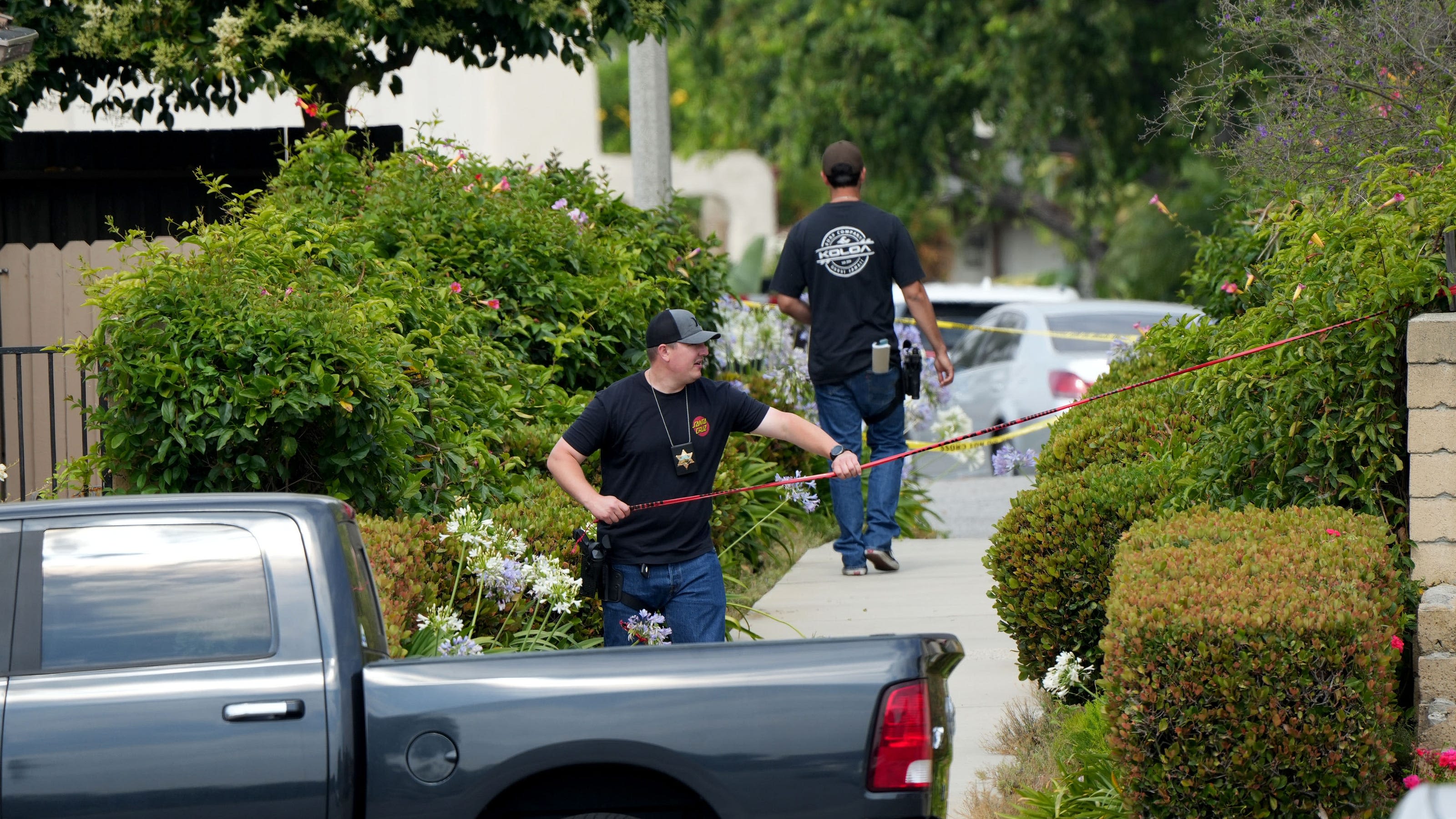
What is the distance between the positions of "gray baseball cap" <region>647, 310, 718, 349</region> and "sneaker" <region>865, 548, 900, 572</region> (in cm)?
352

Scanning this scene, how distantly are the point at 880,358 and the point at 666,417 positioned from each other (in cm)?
287

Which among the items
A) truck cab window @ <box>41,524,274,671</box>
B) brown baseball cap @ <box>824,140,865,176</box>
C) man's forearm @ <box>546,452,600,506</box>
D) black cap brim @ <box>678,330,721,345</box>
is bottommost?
truck cab window @ <box>41,524,274,671</box>

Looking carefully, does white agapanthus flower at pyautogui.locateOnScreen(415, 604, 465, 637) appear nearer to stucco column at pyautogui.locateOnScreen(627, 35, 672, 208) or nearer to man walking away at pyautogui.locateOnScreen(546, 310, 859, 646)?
man walking away at pyautogui.locateOnScreen(546, 310, 859, 646)

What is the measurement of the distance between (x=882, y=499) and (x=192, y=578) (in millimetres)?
5223

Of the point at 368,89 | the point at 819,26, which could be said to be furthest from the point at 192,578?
the point at 819,26

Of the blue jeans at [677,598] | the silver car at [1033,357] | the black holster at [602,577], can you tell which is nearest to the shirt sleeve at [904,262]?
the blue jeans at [677,598]

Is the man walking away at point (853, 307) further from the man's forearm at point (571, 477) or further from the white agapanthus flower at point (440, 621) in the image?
the white agapanthus flower at point (440, 621)

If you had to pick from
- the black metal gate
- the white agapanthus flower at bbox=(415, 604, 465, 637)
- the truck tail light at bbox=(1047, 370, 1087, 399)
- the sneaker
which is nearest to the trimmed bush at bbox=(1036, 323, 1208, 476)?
the sneaker

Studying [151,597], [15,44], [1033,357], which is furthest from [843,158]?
[1033,357]

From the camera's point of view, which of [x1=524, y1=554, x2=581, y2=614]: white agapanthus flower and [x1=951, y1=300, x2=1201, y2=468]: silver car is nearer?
[x1=524, y1=554, x2=581, y2=614]: white agapanthus flower

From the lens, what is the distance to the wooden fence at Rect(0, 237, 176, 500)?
7125 millimetres

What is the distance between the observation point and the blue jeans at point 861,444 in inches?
328

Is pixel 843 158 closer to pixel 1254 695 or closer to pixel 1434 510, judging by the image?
pixel 1434 510

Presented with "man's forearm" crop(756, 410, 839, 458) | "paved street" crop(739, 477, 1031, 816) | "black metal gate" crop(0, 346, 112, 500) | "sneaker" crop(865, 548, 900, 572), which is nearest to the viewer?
"man's forearm" crop(756, 410, 839, 458)
